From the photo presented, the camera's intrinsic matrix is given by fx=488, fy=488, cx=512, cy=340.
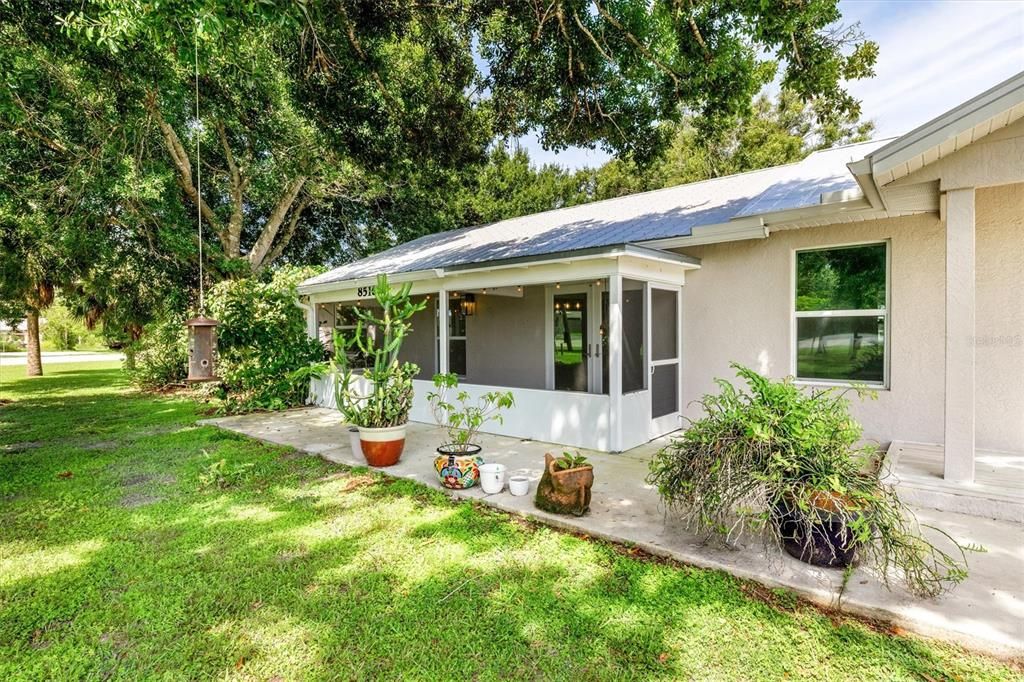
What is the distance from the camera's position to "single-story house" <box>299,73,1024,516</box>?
160 inches

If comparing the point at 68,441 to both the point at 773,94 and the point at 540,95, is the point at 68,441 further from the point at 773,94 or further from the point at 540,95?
the point at 773,94

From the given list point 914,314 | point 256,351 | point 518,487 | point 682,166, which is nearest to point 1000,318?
point 914,314

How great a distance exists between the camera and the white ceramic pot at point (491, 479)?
15.6ft

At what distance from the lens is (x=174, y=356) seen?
13.4 m

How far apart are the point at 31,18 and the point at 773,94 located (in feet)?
82.9

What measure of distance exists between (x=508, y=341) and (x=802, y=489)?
739 cm

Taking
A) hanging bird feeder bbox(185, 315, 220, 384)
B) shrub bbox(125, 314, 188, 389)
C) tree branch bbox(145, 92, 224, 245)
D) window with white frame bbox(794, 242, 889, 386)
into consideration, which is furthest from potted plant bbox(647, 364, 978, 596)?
shrub bbox(125, 314, 188, 389)

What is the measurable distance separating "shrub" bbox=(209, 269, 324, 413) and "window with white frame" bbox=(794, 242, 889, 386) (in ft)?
28.9

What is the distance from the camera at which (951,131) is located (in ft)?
12.3

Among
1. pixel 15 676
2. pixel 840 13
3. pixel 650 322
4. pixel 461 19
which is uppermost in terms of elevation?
pixel 461 19

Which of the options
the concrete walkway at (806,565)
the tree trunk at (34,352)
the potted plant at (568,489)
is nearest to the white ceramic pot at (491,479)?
the concrete walkway at (806,565)

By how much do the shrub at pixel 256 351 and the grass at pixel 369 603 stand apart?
16.2ft

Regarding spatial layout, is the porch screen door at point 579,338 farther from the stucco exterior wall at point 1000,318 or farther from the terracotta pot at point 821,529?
the terracotta pot at point 821,529

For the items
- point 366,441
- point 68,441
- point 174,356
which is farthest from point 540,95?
point 174,356
